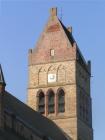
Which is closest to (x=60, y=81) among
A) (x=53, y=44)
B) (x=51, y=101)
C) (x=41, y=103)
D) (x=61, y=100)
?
(x=61, y=100)

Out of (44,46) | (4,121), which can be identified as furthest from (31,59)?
(4,121)

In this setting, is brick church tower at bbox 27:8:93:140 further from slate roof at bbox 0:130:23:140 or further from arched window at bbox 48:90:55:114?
slate roof at bbox 0:130:23:140

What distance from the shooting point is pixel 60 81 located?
78438 mm

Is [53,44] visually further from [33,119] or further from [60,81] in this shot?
[33,119]

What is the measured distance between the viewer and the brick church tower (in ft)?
254

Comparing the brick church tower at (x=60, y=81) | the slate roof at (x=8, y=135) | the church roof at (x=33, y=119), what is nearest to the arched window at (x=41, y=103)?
the brick church tower at (x=60, y=81)

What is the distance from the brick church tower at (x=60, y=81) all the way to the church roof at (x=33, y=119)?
2.49 meters

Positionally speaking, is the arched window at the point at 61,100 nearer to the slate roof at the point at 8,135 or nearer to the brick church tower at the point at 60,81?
the brick church tower at the point at 60,81

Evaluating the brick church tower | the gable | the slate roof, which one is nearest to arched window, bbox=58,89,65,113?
the brick church tower

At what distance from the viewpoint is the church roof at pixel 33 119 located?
63.5 meters

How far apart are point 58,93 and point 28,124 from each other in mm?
14530

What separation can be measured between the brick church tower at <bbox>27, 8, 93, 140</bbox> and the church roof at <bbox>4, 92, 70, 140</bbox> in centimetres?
249

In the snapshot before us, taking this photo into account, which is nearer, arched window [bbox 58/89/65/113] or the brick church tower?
the brick church tower

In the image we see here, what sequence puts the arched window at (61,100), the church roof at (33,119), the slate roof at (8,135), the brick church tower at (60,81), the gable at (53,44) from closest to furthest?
the slate roof at (8,135)
the church roof at (33,119)
the brick church tower at (60,81)
the arched window at (61,100)
the gable at (53,44)
